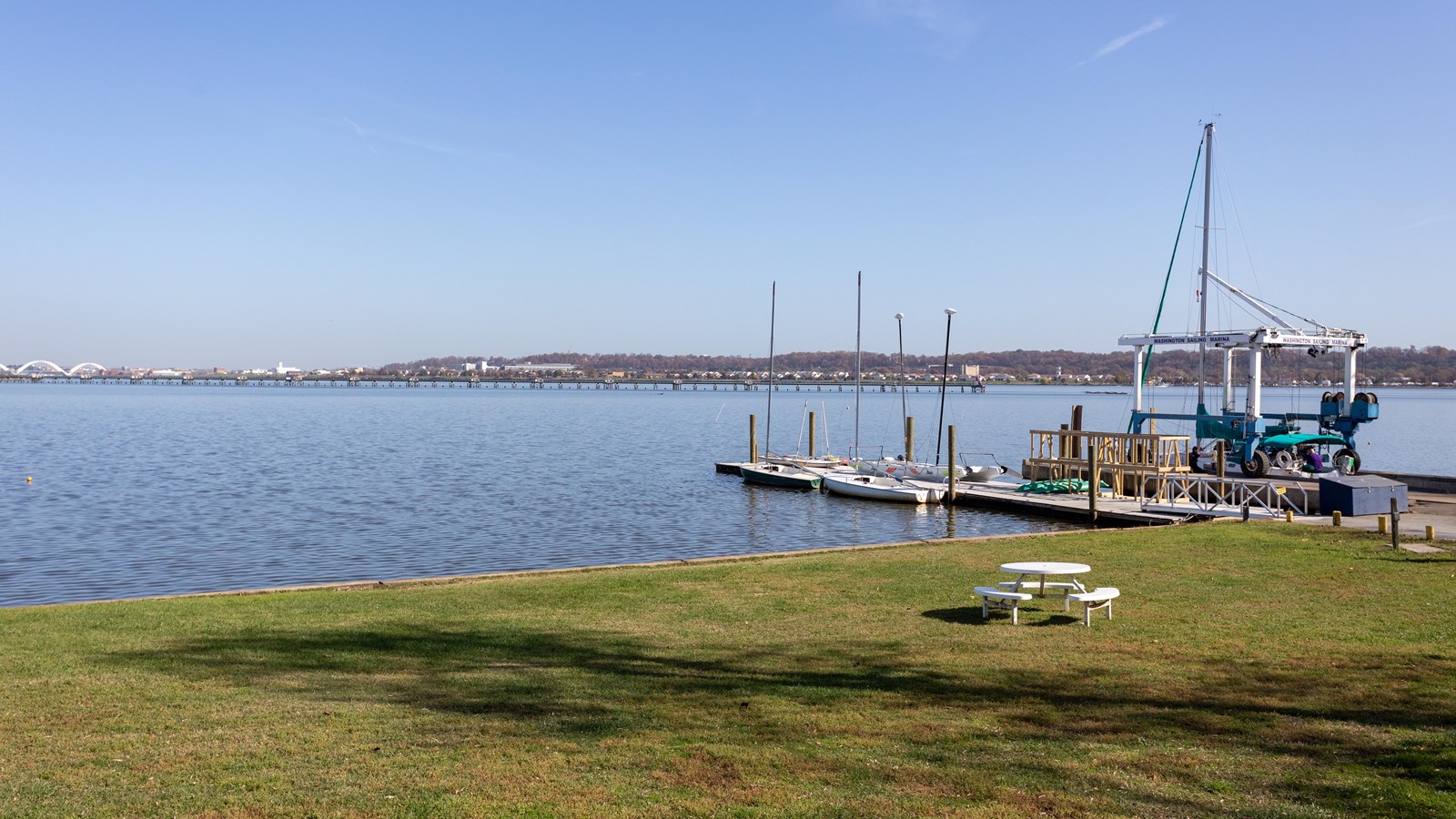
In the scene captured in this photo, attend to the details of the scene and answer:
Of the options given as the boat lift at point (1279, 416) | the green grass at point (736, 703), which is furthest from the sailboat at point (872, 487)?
the green grass at point (736, 703)

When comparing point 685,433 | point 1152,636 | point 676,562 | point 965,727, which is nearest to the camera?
point 965,727

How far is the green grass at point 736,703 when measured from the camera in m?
6.73

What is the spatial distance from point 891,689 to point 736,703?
1.38m

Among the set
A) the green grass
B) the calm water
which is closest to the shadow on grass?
the green grass

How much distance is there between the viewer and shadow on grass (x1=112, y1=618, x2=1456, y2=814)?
766cm

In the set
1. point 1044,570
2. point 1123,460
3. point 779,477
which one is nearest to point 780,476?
point 779,477

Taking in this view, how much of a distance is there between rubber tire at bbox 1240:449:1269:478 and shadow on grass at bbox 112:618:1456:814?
77.6 feet

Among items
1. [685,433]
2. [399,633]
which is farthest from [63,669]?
[685,433]

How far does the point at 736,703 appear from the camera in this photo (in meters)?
8.89

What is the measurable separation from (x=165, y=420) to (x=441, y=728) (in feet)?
388

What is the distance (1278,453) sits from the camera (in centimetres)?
3350

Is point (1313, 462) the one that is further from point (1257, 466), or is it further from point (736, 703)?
point (736, 703)

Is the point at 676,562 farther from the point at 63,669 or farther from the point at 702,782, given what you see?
the point at 702,782

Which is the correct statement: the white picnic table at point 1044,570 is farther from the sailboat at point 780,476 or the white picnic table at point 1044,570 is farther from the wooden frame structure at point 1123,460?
the sailboat at point 780,476
